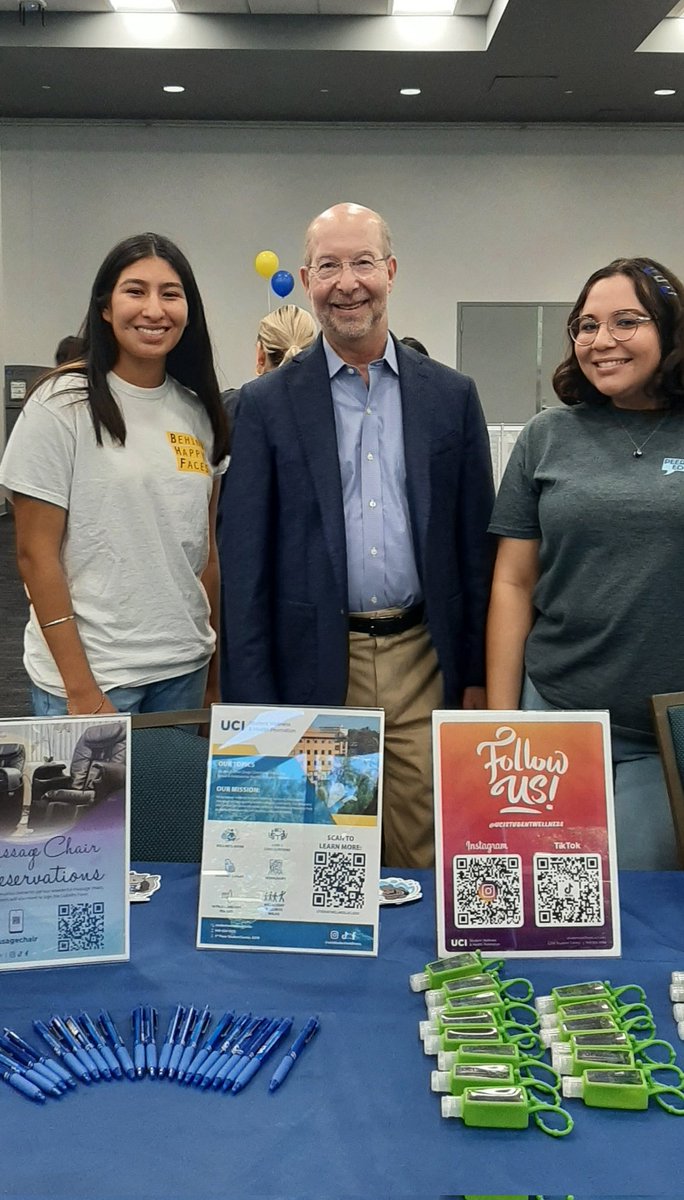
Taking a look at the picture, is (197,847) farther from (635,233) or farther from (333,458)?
(635,233)

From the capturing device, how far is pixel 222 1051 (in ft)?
3.43

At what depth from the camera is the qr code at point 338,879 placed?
124 centimetres

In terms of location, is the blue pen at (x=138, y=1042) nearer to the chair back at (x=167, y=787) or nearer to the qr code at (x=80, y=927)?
the qr code at (x=80, y=927)

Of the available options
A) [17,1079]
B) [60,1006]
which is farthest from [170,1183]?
[60,1006]

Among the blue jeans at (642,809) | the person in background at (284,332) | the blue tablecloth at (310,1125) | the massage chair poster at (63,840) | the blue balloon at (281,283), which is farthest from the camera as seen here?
the blue balloon at (281,283)

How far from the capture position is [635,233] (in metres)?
9.59

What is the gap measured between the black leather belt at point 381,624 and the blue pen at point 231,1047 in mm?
972

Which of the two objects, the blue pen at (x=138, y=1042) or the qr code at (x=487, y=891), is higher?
the qr code at (x=487, y=891)

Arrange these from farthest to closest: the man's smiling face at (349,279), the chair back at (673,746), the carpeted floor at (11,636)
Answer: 1. the carpeted floor at (11,636)
2. the man's smiling face at (349,279)
3. the chair back at (673,746)

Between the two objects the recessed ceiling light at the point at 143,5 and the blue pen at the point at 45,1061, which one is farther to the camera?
the recessed ceiling light at the point at 143,5

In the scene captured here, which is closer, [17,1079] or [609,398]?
[17,1079]

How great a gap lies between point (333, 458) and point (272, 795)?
0.83 meters

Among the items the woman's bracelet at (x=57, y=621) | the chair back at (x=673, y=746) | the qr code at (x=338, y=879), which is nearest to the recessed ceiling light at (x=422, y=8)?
the woman's bracelet at (x=57, y=621)

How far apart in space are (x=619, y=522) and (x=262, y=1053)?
42.5 inches
